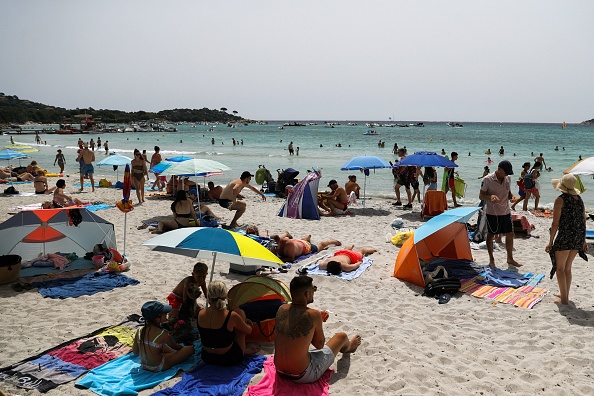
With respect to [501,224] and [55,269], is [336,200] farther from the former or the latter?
[55,269]

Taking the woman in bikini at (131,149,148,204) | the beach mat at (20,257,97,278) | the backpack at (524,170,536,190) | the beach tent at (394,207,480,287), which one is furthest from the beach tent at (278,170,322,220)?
the backpack at (524,170,536,190)

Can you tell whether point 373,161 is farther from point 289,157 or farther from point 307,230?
point 289,157

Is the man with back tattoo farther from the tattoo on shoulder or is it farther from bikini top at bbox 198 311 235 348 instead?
bikini top at bbox 198 311 235 348

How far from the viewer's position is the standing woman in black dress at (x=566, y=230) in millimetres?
5504

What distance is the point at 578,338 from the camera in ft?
15.8

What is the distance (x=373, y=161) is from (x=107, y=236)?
25.5 ft

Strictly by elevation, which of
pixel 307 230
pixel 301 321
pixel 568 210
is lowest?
pixel 307 230

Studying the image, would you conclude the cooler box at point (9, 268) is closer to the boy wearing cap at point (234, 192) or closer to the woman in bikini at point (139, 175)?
the boy wearing cap at point (234, 192)

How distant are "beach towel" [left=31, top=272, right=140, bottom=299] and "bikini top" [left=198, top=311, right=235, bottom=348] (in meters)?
2.73

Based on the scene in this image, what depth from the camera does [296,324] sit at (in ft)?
12.1

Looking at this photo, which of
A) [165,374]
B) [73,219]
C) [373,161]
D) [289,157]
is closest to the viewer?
[165,374]

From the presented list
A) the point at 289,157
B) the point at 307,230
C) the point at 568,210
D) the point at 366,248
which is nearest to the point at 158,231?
the point at 307,230

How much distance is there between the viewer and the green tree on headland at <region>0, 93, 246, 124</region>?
85.5 metres

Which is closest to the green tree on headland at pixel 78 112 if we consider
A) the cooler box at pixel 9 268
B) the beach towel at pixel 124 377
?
the cooler box at pixel 9 268
